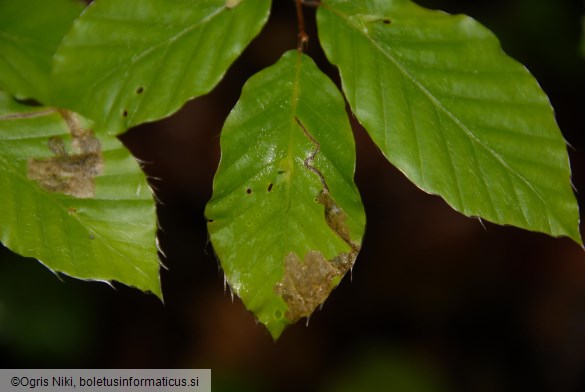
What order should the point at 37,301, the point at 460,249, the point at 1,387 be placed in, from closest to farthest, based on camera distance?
the point at 1,387 < the point at 37,301 < the point at 460,249

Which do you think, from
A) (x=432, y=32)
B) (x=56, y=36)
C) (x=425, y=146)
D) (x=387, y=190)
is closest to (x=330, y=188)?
(x=425, y=146)

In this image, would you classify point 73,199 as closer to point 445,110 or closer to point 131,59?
point 131,59

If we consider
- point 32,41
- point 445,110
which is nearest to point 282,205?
point 445,110

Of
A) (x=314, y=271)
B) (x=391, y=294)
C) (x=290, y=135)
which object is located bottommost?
(x=391, y=294)

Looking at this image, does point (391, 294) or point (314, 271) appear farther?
point (391, 294)

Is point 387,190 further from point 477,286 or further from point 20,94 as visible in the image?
point 20,94

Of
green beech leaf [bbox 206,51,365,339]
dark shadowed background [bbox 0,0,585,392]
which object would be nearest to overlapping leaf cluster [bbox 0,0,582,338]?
green beech leaf [bbox 206,51,365,339]
